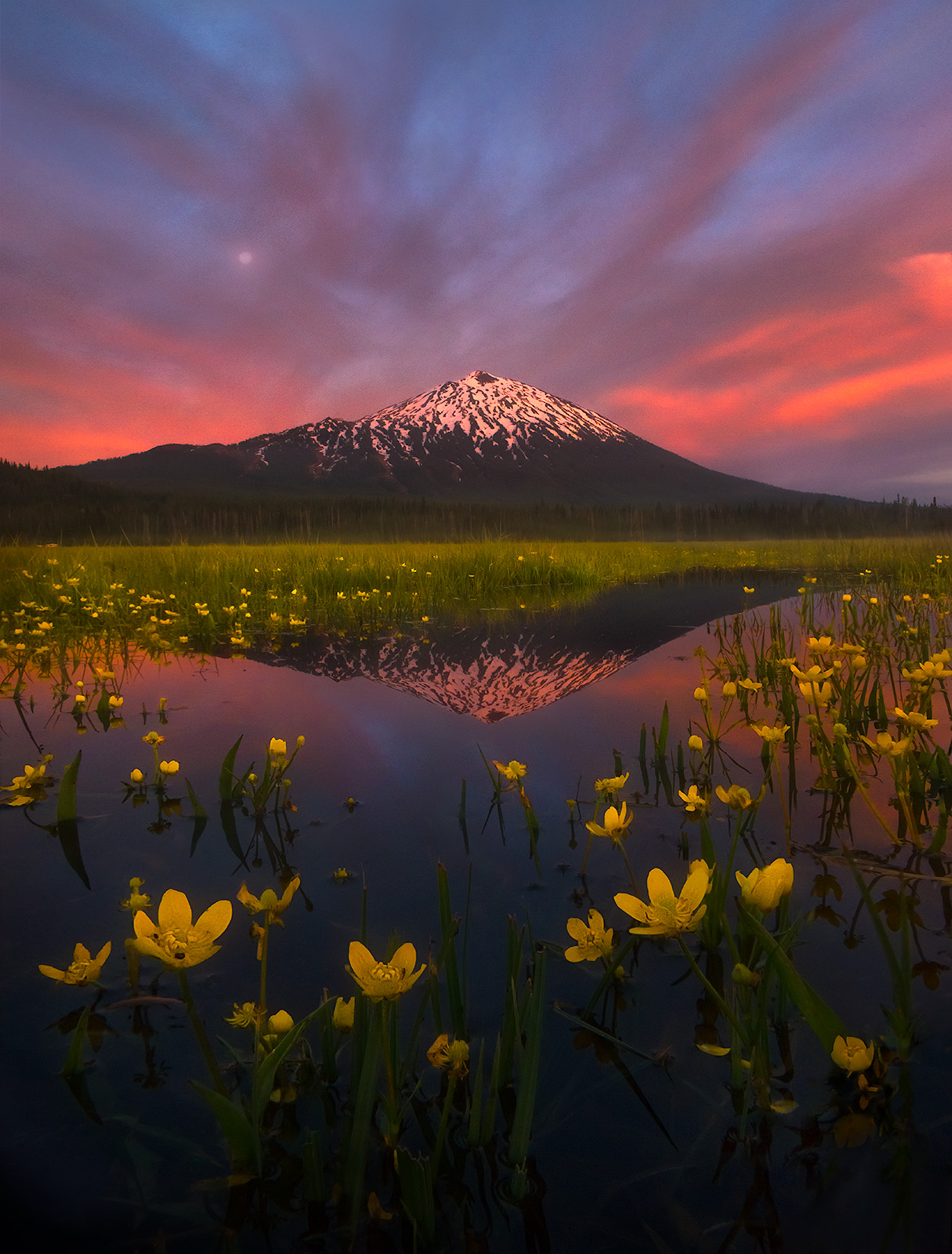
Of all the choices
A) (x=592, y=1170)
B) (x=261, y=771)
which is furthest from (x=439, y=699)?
(x=592, y=1170)

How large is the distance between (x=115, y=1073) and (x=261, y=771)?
1.95 m

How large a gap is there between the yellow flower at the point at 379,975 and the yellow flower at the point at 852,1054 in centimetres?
92

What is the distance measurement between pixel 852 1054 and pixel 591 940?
1.96ft

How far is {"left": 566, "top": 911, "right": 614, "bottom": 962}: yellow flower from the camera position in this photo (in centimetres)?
159

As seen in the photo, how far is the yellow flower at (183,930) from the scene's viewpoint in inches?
47.4

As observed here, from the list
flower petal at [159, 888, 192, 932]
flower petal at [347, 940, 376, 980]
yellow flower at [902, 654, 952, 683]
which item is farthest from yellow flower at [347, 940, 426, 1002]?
yellow flower at [902, 654, 952, 683]

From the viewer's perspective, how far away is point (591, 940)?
163 cm

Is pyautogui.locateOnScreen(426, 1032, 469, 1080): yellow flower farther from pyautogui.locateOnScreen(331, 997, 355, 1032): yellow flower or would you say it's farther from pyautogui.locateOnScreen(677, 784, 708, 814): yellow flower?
pyautogui.locateOnScreen(677, 784, 708, 814): yellow flower

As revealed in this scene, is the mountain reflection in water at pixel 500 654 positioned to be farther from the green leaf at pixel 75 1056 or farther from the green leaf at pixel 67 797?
the green leaf at pixel 75 1056

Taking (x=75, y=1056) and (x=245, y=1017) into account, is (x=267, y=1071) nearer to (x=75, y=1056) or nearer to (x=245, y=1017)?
(x=245, y=1017)

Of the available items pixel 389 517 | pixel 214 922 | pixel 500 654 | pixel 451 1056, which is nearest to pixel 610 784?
pixel 451 1056

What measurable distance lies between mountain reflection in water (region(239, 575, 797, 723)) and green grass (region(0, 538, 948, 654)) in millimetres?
1280

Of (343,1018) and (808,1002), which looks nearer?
(808,1002)

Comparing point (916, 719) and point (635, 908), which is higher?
point (916, 719)
